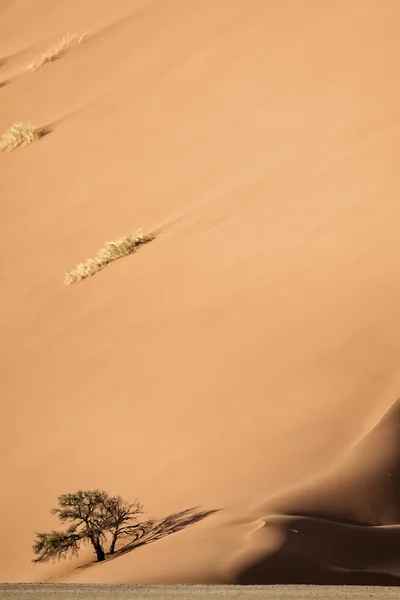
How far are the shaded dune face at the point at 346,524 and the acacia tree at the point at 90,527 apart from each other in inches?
45.2

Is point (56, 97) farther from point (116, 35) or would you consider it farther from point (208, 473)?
point (208, 473)

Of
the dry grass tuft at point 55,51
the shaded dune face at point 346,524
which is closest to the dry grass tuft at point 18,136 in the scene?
the dry grass tuft at point 55,51

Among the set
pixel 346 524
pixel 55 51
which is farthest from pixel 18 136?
pixel 346 524

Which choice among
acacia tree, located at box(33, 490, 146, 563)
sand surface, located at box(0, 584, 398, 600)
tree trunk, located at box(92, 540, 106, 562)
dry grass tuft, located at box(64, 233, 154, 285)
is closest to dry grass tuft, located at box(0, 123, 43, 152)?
dry grass tuft, located at box(64, 233, 154, 285)

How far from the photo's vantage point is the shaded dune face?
501cm

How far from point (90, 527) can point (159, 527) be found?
1.72 ft

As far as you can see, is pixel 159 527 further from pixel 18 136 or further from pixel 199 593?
pixel 18 136

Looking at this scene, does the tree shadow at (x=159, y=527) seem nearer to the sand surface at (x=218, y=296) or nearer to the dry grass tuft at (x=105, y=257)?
the sand surface at (x=218, y=296)

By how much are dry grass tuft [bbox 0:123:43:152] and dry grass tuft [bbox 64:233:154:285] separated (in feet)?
14.6

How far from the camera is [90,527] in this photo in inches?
247

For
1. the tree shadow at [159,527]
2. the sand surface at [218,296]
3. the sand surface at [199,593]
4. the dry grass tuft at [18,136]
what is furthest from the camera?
the dry grass tuft at [18,136]

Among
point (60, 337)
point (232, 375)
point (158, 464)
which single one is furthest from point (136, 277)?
point (158, 464)

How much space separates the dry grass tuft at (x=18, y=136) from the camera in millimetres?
14484

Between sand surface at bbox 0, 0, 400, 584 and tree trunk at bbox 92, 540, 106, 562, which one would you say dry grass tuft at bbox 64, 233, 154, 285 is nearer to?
sand surface at bbox 0, 0, 400, 584
